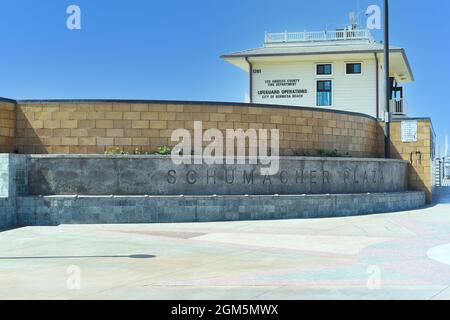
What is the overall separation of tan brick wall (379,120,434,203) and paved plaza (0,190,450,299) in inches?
307

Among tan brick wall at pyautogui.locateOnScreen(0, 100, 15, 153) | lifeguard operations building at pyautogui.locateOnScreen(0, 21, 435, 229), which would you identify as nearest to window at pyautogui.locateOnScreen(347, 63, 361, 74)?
lifeguard operations building at pyautogui.locateOnScreen(0, 21, 435, 229)

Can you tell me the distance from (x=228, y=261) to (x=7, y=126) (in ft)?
31.6

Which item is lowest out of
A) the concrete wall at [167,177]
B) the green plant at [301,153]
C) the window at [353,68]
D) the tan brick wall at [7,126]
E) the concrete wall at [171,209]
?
the concrete wall at [171,209]

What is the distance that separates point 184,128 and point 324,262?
28.1ft

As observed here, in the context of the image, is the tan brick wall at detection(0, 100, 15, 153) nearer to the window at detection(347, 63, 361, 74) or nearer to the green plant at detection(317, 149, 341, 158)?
the green plant at detection(317, 149, 341, 158)

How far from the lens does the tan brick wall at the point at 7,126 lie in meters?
15.7

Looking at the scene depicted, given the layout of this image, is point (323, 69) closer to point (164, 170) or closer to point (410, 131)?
point (410, 131)

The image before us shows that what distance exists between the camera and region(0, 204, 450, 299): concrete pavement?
6766 mm

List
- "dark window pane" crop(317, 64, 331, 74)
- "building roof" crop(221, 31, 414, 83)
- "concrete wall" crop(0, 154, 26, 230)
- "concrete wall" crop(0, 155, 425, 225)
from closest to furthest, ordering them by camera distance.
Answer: "concrete wall" crop(0, 154, 26, 230)
"concrete wall" crop(0, 155, 425, 225)
"building roof" crop(221, 31, 414, 83)
"dark window pane" crop(317, 64, 331, 74)

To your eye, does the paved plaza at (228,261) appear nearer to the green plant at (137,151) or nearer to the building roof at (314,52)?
the green plant at (137,151)

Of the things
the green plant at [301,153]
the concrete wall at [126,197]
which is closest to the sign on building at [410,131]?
the green plant at [301,153]

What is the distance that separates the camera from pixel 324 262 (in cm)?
891

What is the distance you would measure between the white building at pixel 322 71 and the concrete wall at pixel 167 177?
51.7 ft
